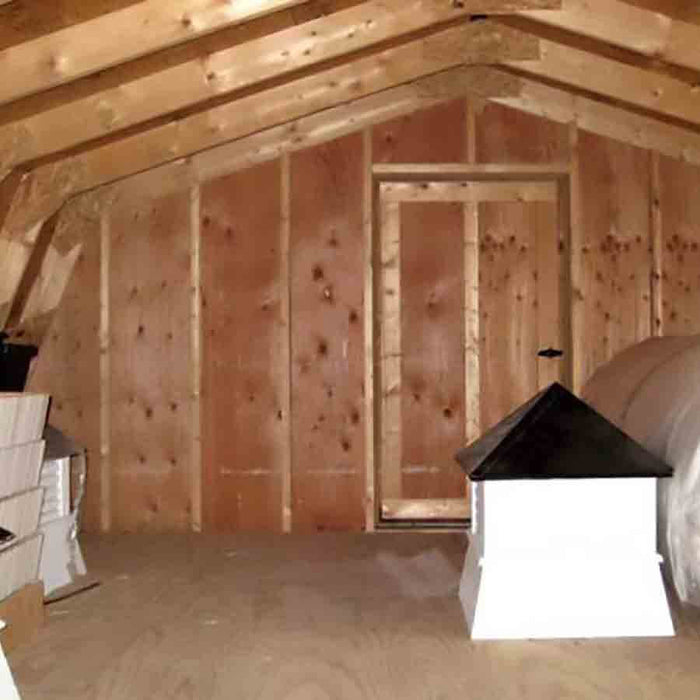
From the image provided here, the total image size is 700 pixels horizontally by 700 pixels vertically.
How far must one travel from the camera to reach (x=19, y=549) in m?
3.12

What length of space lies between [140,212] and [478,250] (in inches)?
69.2

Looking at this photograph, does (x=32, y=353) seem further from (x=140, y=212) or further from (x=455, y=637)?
(x=455, y=637)

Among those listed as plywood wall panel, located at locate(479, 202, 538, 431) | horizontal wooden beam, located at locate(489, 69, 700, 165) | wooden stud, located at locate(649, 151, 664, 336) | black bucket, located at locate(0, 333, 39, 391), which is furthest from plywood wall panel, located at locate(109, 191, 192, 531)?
wooden stud, located at locate(649, 151, 664, 336)


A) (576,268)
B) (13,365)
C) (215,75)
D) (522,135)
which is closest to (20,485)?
(13,365)

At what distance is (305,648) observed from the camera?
9.99 feet

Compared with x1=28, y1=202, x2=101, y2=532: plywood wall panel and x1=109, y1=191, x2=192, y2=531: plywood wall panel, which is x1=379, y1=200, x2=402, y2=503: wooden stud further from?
x1=28, y1=202, x2=101, y2=532: plywood wall panel

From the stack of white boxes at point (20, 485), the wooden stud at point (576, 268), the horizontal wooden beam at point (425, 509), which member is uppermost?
the wooden stud at point (576, 268)

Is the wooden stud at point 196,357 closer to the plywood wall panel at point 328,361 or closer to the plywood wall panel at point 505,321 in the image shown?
the plywood wall panel at point 328,361

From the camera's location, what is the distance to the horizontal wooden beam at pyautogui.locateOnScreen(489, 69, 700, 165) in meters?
5.53

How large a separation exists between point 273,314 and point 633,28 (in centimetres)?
231

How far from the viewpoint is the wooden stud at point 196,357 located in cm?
565

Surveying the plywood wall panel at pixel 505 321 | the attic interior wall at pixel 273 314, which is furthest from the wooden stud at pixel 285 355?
the plywood wall panel at pixel 505 321

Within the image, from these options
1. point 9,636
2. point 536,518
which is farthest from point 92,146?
point 536,518

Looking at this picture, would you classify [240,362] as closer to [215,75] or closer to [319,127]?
[319,127]
